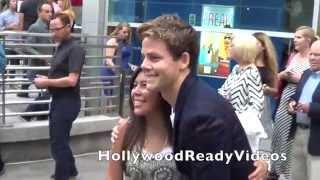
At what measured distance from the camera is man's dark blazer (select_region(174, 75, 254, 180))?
2326 millimetres

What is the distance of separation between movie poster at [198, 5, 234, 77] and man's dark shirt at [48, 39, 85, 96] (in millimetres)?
5865

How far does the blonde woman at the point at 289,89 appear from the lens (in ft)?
22.0

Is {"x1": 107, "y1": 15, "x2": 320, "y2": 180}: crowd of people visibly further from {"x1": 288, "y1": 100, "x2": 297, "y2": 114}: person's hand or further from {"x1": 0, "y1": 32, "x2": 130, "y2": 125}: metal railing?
{"x1": 0, "y1": 32, "x2": 130, "y2": 125}: metal railing

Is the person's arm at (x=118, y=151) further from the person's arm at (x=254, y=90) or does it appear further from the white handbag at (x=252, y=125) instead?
the person's arm at (x=254, y=90)

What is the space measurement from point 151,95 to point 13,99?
6.47 meters

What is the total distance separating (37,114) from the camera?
8383 mm

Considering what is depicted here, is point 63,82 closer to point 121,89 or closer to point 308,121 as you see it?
point 308,121

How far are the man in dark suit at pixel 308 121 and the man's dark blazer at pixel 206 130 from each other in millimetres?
3255

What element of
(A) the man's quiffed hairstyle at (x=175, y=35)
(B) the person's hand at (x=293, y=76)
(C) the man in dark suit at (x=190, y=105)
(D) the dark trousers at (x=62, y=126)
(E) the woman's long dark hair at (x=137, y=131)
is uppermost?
(A) the man's quiffed hairstyle at (x=175, y=35)

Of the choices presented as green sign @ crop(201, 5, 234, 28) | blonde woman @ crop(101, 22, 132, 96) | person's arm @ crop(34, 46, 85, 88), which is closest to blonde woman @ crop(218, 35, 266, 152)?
person's arm @ crop(34, 46, 85, 88)

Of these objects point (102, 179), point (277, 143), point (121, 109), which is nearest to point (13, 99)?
point (121, 109)

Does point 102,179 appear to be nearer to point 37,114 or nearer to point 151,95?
point 37,114

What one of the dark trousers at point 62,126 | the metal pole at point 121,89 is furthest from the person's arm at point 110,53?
the dark trousers at point 62,126

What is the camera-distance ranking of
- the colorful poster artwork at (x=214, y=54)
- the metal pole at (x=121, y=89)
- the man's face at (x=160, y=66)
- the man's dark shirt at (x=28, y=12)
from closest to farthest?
the man's face at (x=160, y=66) < the metal pole at (x=121, y=89) < the colorful poster artwork at (x=214, y=54) < the man's dark shirt at (x=28, y=12)
